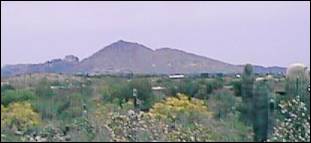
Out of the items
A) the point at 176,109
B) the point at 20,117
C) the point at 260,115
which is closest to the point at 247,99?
the point at 260,115

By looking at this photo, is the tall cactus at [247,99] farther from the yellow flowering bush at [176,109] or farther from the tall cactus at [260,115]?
the yellow flowering bush at [176,109]

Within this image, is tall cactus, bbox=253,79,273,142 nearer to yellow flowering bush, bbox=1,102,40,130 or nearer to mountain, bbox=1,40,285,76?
yellow flowering bush, bbox=1,102,40,130

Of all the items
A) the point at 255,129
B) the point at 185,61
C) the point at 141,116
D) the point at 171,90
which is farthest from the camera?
the point at 185,61

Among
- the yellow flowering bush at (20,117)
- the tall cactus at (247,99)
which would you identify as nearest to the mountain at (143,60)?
the yellow flowering bush at (20,117)

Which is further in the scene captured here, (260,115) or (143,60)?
(143,60)

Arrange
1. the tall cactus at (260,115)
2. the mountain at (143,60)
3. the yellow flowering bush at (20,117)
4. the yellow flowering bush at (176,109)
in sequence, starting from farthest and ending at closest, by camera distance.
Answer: the mountain at (143,60), the yellow flowering bush at (176,109), the yellow flowering bush at (20,117), the tall cactus at (260,115)

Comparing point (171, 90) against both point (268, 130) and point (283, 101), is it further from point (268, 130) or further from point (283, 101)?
point (268, 130)

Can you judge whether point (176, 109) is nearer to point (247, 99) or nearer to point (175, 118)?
point (175, 118)

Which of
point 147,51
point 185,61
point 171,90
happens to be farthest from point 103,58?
point 171,90
